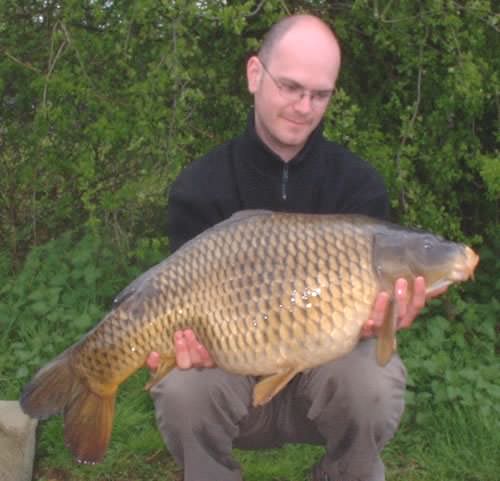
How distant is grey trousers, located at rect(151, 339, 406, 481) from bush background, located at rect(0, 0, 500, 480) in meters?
0.65

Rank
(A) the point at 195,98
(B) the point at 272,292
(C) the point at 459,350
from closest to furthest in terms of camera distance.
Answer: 1. (B) the point at 272,292
2. (A) the point at 195,98
3. (C) the point at 459,350

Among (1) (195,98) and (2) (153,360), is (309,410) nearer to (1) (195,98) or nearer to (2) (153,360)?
(2) (153,360)

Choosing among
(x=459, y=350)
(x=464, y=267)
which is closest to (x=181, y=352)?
(x=464, y=267)

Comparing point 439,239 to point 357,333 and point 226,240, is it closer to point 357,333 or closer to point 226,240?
point 357,333

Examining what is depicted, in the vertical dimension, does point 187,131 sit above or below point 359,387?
above

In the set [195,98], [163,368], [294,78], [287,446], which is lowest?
[287,446]

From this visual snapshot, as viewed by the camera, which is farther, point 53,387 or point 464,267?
point 53,387

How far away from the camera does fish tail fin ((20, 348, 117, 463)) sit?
175 cm

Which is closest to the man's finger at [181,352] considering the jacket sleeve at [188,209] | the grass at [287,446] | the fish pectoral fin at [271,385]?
the fish pectoral fin at [271,385]

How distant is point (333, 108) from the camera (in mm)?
2432

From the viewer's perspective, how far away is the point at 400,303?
5.34ft

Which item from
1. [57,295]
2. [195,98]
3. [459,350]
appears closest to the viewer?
[195,98]

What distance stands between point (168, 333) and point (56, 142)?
1385 mm

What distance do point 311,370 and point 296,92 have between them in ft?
1.77
